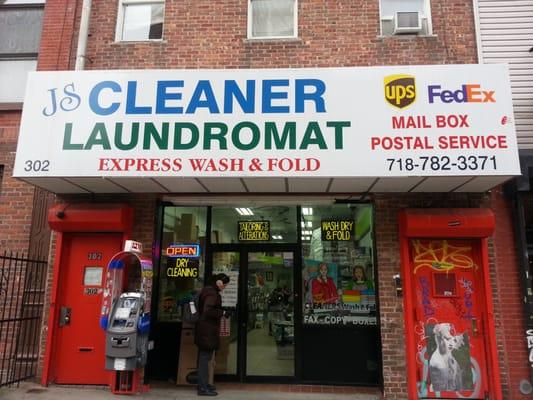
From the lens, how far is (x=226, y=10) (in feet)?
26.6

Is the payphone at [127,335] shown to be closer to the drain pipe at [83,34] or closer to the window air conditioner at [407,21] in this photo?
the drain pipe at [83,34]

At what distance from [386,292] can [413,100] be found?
9.48 ft

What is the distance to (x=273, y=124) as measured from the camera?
245 inches

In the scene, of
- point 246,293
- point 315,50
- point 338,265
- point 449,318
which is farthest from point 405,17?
point 246,293

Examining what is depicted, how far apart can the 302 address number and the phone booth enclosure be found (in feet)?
17.0

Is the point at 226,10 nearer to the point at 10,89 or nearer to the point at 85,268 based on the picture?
the point at 10,89

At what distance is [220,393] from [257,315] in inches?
54.5

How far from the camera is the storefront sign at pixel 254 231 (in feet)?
25.7

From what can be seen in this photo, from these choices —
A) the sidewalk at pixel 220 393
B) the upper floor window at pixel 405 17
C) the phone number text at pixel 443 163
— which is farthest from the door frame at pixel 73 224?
the upper floor window at pixel 405 17

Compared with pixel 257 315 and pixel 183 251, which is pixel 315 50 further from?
pixel 257 315

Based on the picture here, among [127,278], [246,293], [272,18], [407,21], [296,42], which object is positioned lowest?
[246,293]

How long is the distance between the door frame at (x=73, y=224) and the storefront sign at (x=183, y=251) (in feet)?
2.62

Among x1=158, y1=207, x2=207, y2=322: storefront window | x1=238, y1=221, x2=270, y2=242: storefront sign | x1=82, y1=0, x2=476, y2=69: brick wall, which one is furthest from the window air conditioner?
x1=158, y1=207, x2=207, y2=322: storefront window

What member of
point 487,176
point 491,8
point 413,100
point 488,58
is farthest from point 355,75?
point 491,8
